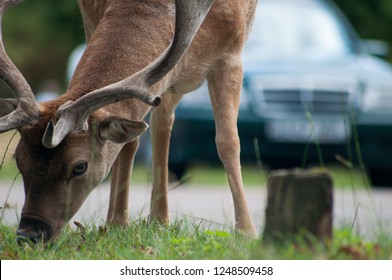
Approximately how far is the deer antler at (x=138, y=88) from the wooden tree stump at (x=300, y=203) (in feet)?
4.41

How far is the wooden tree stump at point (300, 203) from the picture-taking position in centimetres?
432

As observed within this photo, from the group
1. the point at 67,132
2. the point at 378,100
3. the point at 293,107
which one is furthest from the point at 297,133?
Answer: the point at 67,132

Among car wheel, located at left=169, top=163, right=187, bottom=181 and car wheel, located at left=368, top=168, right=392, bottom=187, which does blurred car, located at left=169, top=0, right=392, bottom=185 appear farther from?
car wheel, located at left=368, top=168, right=392, bottom=187

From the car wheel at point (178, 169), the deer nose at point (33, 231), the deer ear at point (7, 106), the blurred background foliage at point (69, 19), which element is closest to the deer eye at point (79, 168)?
the deer nose at point (33, 231)

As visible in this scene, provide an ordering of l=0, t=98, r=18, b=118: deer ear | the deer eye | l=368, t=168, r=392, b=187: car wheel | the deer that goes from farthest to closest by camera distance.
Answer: l=368, t=168, r=392, b=187: car wheel
l=0, t=98, r=18, b=118: deer ear
the deer eye
the deer

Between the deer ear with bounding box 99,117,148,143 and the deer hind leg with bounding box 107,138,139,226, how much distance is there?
4.23 feet

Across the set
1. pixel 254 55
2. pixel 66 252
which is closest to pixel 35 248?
pixel 66 252

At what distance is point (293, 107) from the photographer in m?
12.3

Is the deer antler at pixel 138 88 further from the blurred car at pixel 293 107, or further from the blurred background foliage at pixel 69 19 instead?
the blurred background foliage at pixel 69 19

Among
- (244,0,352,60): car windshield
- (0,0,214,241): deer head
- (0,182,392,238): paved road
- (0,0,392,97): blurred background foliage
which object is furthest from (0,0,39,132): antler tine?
(0,0,392,97): blurred background foliage

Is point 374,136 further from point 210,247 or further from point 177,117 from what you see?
point 210,247

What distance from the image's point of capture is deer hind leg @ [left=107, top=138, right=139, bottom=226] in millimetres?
7176

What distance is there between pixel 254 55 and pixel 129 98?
22.5 feet

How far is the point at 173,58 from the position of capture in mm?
5781
